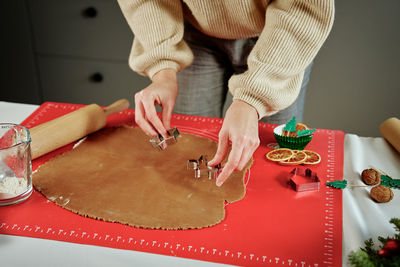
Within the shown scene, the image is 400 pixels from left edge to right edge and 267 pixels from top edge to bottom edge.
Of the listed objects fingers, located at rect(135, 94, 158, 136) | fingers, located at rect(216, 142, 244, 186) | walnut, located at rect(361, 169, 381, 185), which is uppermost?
fingers, located at rect(216, 142, 244, 186)

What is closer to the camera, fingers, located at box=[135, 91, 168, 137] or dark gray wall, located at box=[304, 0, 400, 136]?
fingers, located at box=[135, 91, 168, 137]

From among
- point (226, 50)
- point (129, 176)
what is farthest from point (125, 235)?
point (226, 50)

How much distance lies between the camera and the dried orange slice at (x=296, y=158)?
3.11 feet

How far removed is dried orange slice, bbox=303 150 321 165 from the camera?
961 millimetres

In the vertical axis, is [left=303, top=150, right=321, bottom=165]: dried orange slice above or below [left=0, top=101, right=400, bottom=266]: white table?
below

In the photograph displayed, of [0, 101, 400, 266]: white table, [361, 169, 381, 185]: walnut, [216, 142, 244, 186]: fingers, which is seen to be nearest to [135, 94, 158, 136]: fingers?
[216, 142, 244, 186]: fingers

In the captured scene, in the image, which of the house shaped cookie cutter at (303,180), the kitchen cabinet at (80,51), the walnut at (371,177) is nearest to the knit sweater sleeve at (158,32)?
the house shaped cookie cutter at (303,180)

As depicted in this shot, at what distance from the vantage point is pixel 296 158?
970mm

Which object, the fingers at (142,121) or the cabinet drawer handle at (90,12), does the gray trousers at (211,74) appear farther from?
the cabinet drawer handle at (90,12)

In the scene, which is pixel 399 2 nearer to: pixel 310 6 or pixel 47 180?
pixel 310 6

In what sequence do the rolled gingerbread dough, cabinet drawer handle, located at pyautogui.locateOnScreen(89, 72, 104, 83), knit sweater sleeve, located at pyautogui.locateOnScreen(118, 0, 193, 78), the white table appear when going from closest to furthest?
the white table → the rolled gingerbread dough → knit sweater sleeve, located at pyautogui.locateOnScreen(118, 0, 193, 78) → cabinet drawer handle, located at pyautogui.locateOnScreen(89, 72, 104, 83)

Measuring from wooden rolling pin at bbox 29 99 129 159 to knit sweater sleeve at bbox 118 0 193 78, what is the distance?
0.19 meters

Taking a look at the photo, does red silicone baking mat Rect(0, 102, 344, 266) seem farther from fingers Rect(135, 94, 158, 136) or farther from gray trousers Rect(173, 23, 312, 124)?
gray trousers Rect(173, 23, 312, 124)

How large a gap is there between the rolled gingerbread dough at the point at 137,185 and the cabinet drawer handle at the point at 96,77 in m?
1.31
